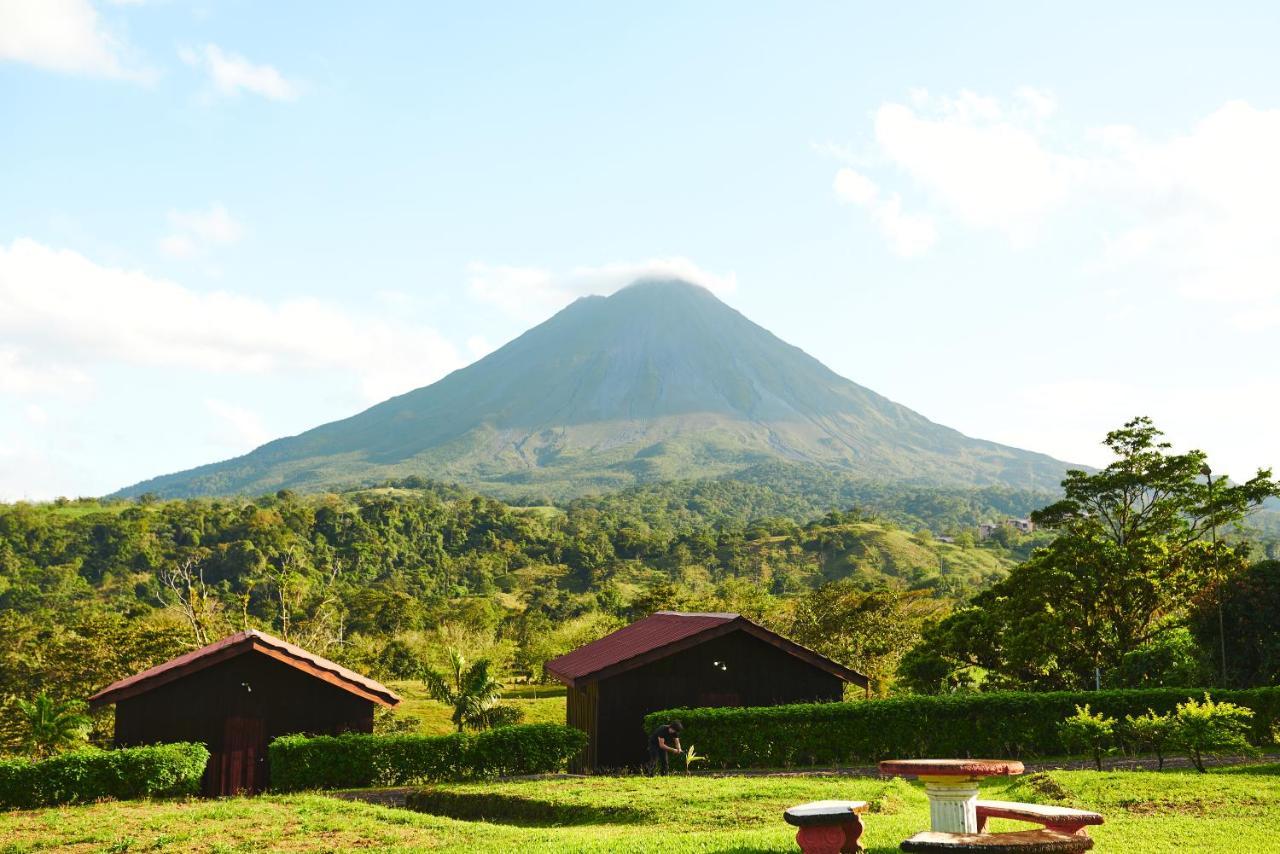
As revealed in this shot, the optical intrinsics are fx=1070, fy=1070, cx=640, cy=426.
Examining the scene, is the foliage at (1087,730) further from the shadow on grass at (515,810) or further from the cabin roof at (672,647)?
the shadow on grass at (515,810)

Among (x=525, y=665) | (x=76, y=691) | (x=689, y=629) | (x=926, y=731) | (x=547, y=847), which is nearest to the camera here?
(x=547, y=847)

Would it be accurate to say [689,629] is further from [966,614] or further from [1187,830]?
[1187,830]

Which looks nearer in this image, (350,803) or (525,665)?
(350,803)

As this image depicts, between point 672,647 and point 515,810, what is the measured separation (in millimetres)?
6590

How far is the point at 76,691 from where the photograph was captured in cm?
3600

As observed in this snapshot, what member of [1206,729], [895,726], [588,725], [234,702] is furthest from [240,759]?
[1206,729]

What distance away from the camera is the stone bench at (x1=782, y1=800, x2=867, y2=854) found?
9508mm

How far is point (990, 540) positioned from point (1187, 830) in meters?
115

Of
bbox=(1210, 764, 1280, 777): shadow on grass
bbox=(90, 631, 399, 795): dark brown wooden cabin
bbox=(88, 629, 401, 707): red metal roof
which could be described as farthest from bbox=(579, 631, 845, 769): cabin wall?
bbox=(1210, 764, 1280, 777): shadow on grass

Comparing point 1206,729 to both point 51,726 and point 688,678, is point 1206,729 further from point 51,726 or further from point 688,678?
point 51,726

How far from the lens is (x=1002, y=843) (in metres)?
8.05

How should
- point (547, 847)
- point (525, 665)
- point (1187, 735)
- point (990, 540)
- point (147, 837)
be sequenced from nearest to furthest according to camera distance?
1. point (547, 847)
2. point (147, 837)
3. point (1187, 735)
4. point (525, 665)
5. point (990, 540)

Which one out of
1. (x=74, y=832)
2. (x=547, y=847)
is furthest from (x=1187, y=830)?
(x=74, y=832)

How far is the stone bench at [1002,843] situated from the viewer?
796 centimetres
